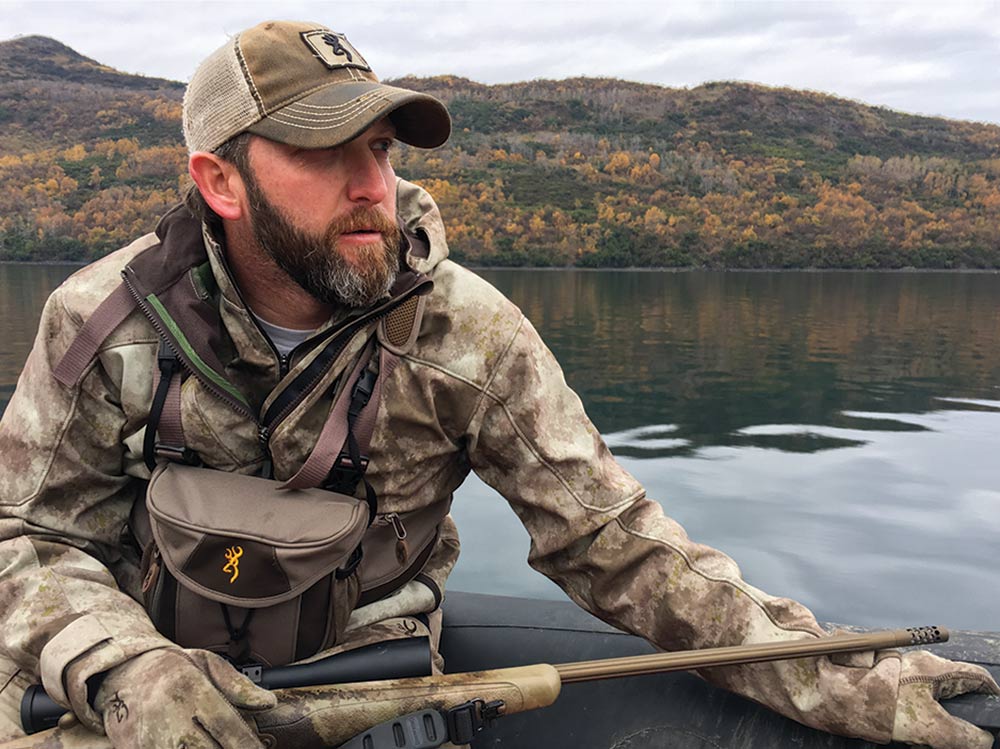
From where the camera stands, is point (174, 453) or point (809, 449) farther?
point (809, 449)

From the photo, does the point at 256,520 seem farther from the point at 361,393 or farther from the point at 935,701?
the point at 935,701

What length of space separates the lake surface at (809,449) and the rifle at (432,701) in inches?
109

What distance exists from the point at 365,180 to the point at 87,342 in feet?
2.26

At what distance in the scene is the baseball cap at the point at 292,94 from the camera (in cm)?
167

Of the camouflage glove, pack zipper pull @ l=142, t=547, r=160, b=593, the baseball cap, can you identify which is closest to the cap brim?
the baseball cap

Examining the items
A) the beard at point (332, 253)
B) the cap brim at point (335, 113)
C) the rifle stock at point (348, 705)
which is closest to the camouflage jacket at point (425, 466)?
the beard at point (332, 253)

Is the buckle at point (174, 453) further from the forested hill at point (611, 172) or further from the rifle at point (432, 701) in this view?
the forested hill at point (611, 172)

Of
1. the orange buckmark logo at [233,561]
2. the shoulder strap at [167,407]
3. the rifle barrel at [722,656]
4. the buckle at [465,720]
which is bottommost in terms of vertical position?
the buckle at [465,720]

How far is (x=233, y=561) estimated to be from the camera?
1686 mm

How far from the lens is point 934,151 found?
80500 millimetres

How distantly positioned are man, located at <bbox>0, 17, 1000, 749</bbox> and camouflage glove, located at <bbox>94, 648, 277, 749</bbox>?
0.04 feet

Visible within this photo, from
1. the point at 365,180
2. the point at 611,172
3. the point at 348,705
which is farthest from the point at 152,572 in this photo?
the point at 611,172

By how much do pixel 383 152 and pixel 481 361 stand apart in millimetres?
509

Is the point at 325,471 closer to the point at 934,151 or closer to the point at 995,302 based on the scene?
the point at 995,302
